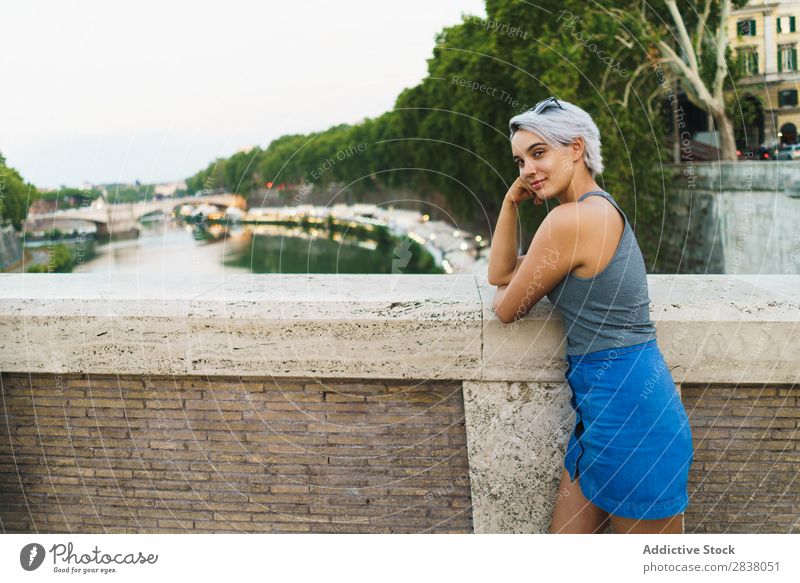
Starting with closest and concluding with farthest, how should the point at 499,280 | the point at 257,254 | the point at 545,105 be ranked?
the point at 545,105 → the point at 499,280 → the point at 257,254

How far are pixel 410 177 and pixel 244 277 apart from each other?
32548mm

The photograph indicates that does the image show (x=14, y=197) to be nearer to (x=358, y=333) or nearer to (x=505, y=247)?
(x=358, y=333)

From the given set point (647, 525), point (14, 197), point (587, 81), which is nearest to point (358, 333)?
point (647, 525)

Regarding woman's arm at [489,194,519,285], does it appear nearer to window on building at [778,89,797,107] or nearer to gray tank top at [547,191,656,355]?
gray tank top at [547,191,656,355]

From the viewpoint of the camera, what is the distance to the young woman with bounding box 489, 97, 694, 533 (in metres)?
2.16

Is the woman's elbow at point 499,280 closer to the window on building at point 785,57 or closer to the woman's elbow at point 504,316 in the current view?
the woman's elbow at point 504,316

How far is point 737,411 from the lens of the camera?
2.75m

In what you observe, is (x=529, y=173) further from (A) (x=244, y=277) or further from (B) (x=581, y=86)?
(B) (x=581, y=86)

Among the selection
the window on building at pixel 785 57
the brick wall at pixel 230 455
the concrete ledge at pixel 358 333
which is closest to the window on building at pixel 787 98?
the window on building at pixel 785 57

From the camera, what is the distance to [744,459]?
2.80 metres

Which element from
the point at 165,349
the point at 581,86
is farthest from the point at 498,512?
the point at 581,86

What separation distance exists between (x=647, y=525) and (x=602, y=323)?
67cm

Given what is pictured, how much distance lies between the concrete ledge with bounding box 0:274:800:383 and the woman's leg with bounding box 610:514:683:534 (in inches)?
21.0

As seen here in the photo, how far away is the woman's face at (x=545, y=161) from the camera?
7.49 ft
